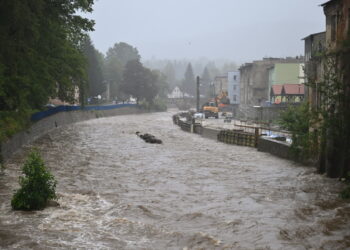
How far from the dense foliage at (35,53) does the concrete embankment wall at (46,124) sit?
1149mm

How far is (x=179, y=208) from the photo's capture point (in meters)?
19.5

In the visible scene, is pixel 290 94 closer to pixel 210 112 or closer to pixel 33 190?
pixel 210 112

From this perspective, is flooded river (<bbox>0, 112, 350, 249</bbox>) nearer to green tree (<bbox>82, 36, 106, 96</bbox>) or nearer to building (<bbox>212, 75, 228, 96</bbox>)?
green tree (<bbox>82, 36, 106, 96</bbox>)

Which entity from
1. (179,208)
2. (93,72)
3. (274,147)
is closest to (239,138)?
(274,147)

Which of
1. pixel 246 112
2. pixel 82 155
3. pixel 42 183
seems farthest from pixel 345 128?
pixel 246 112

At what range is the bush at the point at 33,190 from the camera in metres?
18.0

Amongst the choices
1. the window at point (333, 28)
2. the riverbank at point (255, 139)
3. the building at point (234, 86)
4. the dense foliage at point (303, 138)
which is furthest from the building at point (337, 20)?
the building at point (234, 86)

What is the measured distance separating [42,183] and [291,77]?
8351cm

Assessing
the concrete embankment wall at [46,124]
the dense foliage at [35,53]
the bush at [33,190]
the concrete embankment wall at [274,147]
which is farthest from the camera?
the concrete embankment wall at [274,147]

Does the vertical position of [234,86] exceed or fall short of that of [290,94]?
it exceeds it

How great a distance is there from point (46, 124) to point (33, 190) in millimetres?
38211

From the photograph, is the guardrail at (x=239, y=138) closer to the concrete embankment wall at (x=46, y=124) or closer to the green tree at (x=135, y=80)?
the concrete embankment wall at (x=46, y=124)

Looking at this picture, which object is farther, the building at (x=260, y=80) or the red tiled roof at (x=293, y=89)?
the building at (x=260, y=80)

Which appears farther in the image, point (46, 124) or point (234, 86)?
→ point (234, 86)
